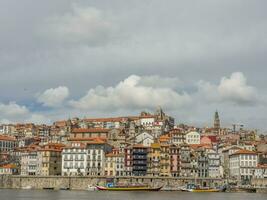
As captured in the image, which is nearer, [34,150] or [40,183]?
[40,183]

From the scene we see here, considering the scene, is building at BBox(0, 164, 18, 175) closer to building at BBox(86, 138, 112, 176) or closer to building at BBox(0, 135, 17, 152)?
building at BBox(86, 138, 112, 176)

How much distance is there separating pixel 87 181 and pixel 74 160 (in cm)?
1081

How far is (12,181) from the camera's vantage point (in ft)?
465

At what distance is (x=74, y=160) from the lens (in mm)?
143500

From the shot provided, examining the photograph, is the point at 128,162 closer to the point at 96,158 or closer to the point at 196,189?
the point at 96,158

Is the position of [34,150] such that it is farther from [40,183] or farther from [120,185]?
[120,185]

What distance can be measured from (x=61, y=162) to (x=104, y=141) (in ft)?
42.3

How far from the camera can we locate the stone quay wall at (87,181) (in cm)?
13188

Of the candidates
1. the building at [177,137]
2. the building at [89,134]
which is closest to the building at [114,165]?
the building at [89,134]

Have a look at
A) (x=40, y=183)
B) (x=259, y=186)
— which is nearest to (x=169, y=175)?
(x=259, y=186)

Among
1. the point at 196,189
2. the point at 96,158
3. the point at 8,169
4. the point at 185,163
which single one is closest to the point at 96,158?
the point at 96,158

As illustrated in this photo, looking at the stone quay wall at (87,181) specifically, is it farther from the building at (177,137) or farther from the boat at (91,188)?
the building at (177,137)

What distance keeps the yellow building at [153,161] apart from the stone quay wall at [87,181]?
7006mm

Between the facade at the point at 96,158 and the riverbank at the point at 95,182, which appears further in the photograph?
the facade at the point at 96,158
